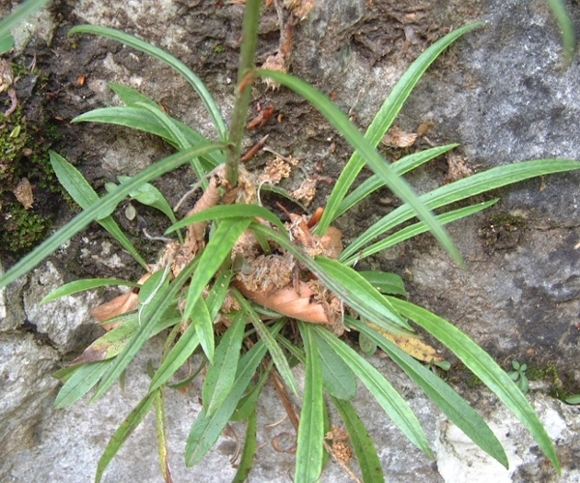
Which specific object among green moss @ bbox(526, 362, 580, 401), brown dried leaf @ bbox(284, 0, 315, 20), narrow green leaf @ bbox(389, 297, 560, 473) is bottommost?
narrow green leaf @ bbox(389, 297, 560, 473)

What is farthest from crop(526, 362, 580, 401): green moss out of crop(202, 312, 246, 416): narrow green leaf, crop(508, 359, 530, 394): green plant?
crop(202, 312, 246, 416): narrow green leaf

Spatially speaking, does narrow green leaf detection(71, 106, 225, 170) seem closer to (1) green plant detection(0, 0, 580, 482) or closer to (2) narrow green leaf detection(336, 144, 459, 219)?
(1) green plant detection(0, 0, 580, 482)

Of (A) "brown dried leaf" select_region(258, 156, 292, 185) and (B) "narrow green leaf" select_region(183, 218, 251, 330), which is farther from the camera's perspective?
(A) "brown dried leaf" select_region(258, 156, 292, 185)

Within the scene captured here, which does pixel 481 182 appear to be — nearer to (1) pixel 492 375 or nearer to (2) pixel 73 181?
(1) pixel 492 375

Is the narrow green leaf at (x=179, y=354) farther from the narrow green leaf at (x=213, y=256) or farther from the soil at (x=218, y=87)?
the soil at (x=218, y=87)

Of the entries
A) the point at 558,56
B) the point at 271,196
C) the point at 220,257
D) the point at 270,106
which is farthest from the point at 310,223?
the point at 558,56

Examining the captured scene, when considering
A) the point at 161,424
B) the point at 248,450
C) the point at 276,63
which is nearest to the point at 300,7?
the point at 276,63
